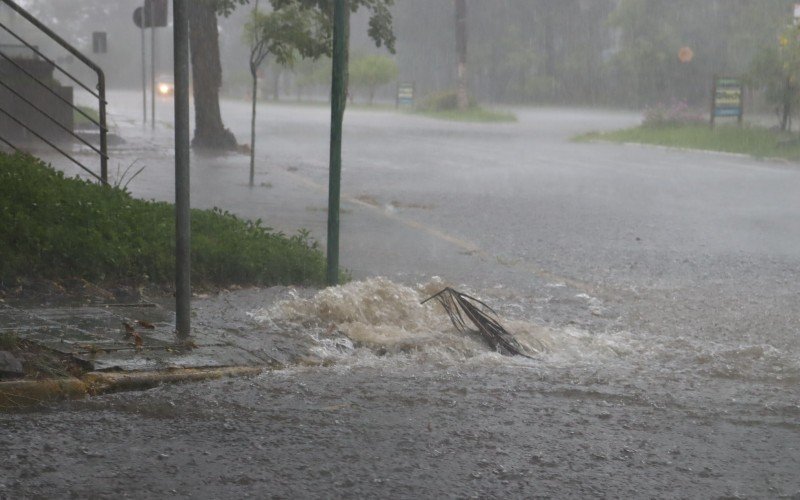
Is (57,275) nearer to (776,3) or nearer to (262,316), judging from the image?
(262,316)

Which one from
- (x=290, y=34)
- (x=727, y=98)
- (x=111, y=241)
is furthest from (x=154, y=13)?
(x=111, y=241)

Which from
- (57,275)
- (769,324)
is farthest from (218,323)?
(769,324)

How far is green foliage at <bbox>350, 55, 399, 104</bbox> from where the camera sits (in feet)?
219

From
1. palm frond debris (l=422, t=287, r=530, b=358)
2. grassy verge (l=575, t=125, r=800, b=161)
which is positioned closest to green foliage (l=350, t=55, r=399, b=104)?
grassy verge (l=575, t=125, r=800, b=161)

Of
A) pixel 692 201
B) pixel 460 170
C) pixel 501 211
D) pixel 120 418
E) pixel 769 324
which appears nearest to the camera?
pixel 120 418

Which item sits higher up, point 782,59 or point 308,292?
point 782,59

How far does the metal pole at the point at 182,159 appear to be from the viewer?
256 inches

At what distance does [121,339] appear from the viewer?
6.45 metres

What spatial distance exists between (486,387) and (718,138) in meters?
26.2

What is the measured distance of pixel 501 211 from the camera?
15289 mm

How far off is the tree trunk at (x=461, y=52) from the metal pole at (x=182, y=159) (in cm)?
4552

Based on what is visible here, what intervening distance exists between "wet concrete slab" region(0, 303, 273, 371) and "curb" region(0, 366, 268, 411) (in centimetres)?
7

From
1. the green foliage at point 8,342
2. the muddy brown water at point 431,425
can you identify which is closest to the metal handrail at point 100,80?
the muddy brown water at point 431,425

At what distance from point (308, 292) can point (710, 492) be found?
4.56m
